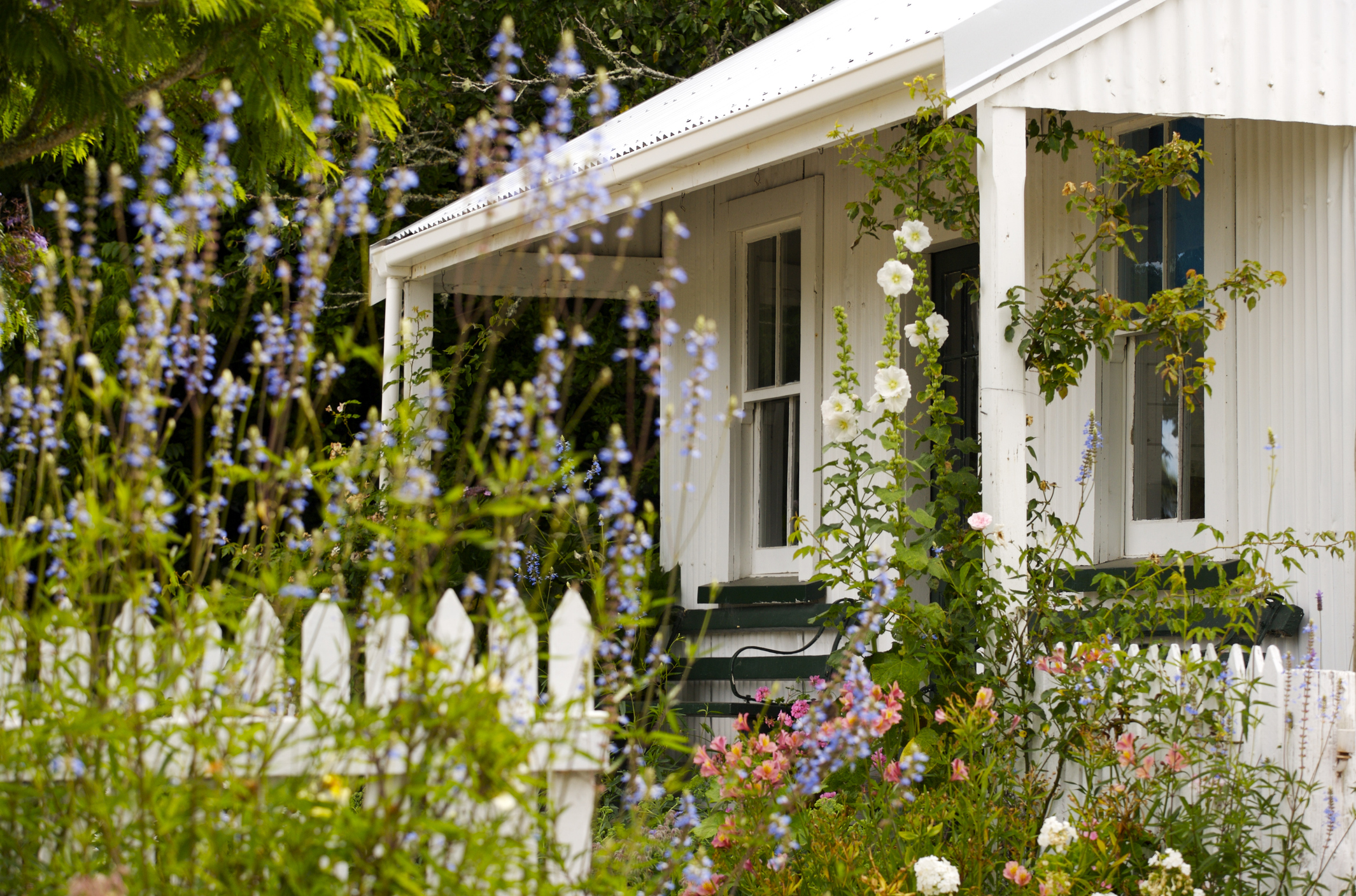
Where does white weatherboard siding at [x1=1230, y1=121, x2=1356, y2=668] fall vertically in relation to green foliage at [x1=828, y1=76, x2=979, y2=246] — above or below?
below

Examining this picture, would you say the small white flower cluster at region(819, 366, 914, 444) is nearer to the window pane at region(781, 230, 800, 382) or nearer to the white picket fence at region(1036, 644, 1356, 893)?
the white picket fence at region(1036, 644, 1356, 893)

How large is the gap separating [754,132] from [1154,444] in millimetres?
1880

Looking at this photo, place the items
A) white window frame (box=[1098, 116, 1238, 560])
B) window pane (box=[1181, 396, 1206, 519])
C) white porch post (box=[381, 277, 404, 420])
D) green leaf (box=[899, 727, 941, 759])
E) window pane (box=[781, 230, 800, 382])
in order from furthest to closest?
1. white porch post (box=[381, 277, 404, 420])
2. window pane (box=[781, 230, 800, 382])
3. window pane (box=[1181, 396, 1206, 519])
4. white window frame (box=[1098, 116, 1238, 560])
5. green leaf (box=[899, 727, 941, 759])

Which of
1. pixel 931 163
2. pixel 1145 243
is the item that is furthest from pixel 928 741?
pixel 1145 243

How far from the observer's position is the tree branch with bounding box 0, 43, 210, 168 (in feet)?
14.3

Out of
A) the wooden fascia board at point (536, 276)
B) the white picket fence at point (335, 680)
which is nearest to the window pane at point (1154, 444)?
the wooden fascia board at point (536, 276)

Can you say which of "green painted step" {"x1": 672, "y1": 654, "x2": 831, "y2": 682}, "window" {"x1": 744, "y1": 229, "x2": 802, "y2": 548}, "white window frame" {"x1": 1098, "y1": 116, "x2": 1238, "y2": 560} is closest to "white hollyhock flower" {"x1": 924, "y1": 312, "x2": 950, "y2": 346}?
"white window frame" {"x1": 1098, "y1": 116, "x2": 1238, "y2": 560}

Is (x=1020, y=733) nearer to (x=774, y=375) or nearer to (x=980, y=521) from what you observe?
(x=980, y=521)

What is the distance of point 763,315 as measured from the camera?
266 inches

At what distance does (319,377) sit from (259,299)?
977 cm

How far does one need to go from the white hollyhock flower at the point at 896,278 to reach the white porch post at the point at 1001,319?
280 mm

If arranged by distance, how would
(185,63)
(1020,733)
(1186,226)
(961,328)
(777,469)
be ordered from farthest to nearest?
(777,469) < (961,328) < (1186,226) < (185,63) < (1020,733)

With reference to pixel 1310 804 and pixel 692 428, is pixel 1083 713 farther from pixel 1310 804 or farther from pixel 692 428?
pixel 692 428

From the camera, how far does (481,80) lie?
11602 millimetres
